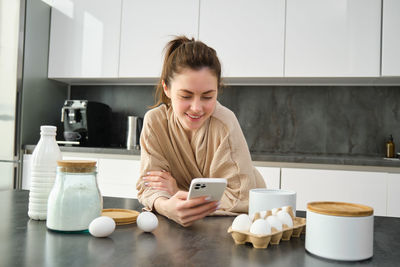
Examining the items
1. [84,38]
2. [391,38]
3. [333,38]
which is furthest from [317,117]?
[84,38]

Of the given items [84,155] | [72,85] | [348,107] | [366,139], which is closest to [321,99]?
[348,107]

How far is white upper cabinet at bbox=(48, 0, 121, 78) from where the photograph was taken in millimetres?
3123

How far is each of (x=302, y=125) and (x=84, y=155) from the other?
174cm

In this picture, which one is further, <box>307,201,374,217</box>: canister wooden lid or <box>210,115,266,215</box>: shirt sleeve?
<box>210,115,266,215</box>: shirt sleeve

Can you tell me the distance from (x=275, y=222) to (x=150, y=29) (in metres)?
2.55

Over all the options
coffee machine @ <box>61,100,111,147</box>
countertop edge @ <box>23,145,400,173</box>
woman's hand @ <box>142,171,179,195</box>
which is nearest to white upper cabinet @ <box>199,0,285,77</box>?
countertop edge @ <box>23,145,400,173</box>

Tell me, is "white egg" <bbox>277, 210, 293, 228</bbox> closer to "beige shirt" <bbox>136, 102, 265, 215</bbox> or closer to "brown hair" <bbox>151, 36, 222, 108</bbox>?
"beige shirt" <bbox>136, 102, 265, 215</bbox>

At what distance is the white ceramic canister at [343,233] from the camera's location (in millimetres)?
672

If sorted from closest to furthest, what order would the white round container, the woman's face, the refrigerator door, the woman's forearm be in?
1. the white round container
2. the woman's forearm
3. the woman's face
4. the refrigerator door

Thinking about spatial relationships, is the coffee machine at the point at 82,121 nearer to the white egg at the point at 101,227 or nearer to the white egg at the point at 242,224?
the white egg at the point at 101,227

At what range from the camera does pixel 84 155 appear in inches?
112

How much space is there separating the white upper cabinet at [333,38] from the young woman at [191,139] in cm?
152

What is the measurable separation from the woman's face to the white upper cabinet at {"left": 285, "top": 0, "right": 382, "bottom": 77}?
1686 mm

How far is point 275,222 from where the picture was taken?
2.58ft
